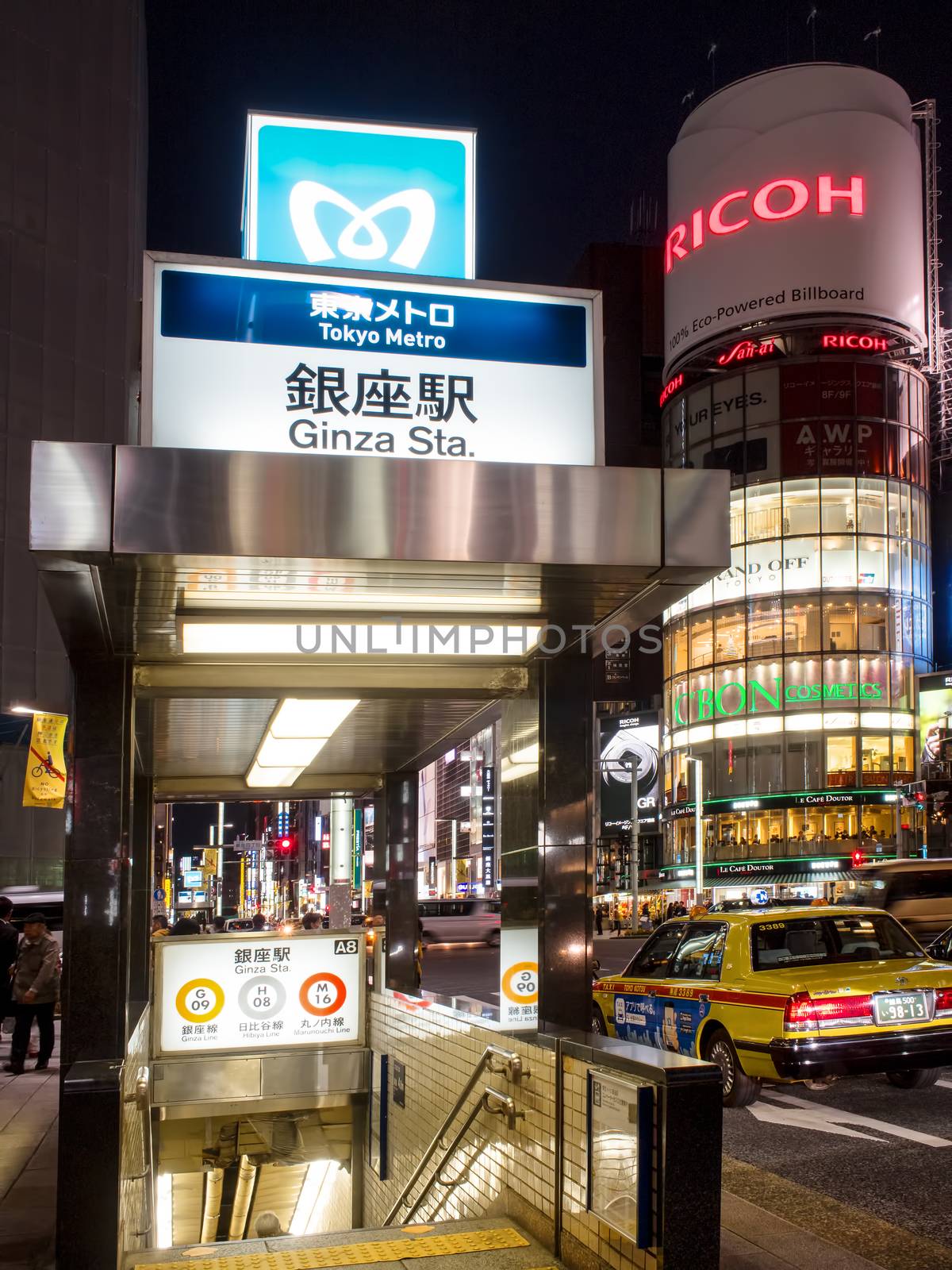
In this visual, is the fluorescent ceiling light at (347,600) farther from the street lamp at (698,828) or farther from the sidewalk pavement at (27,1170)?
the street lamp at (698,828)

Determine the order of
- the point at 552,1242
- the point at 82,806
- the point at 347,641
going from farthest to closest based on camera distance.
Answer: the point at 347,641 < the point at 82,806 < the point at 552,1242

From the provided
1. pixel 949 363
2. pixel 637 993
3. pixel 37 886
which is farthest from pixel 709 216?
pixel 637 993

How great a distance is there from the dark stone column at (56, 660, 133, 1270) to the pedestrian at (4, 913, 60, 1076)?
8774 millimetres

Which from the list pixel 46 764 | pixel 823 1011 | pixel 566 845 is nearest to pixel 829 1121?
pixel 823 1011

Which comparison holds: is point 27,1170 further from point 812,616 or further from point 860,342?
point 860,342

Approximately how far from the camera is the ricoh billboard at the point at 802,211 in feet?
220

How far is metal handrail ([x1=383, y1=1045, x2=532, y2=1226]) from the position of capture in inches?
261

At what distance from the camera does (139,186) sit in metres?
60.6

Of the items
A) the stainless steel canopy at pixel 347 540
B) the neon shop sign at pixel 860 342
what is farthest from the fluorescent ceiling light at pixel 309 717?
the neon shop sign at pixel 860 342

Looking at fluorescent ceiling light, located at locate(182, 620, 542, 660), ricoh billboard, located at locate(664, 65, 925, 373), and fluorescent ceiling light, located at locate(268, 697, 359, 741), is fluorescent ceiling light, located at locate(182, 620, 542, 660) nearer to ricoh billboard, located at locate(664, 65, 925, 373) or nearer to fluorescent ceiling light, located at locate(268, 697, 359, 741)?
fluorescent ceiling light, located at locate(268, 697, 359, 741)

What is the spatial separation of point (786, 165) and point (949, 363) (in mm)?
13908

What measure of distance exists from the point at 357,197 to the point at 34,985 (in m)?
10.6

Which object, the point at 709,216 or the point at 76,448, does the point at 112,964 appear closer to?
the point at 76,448

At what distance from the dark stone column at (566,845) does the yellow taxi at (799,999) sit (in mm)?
3507
